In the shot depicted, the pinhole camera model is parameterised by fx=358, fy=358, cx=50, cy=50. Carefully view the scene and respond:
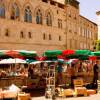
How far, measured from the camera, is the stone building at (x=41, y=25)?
40.9 m

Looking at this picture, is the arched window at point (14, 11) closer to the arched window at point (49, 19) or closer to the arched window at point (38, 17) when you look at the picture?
the arched window at point (38, 17)

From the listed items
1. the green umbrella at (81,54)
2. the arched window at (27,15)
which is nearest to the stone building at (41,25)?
the arched window at (27,15)

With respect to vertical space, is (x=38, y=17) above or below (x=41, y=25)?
above

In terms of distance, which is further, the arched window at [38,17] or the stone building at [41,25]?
the arched window at [38,17]

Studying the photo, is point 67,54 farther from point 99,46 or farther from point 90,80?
point 99,46

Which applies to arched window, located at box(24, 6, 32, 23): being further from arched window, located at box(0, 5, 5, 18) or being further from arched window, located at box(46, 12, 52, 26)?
arched window, located at box(0, 5, 5, 18)

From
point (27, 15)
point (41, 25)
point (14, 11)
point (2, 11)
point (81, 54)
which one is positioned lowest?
point (81, 54)

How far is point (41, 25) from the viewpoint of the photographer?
4675 cm

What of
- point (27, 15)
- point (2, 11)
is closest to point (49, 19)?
point (27, 15)

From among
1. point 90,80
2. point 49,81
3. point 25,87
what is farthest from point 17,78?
point 90,80

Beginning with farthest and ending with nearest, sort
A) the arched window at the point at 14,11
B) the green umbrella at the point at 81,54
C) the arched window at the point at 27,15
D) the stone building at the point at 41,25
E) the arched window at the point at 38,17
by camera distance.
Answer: the arched window at the point at 38,17
the arched window at the point at 27,15
the arched window at the point at 14,11
the stone building at the point at 41,25
the green umbrella at the point at 81,54

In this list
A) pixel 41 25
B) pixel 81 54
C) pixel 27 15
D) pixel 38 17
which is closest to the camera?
pixel 81 54

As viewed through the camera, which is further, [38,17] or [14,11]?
[38,17]

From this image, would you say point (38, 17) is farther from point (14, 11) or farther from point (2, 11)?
point (2, 11)
